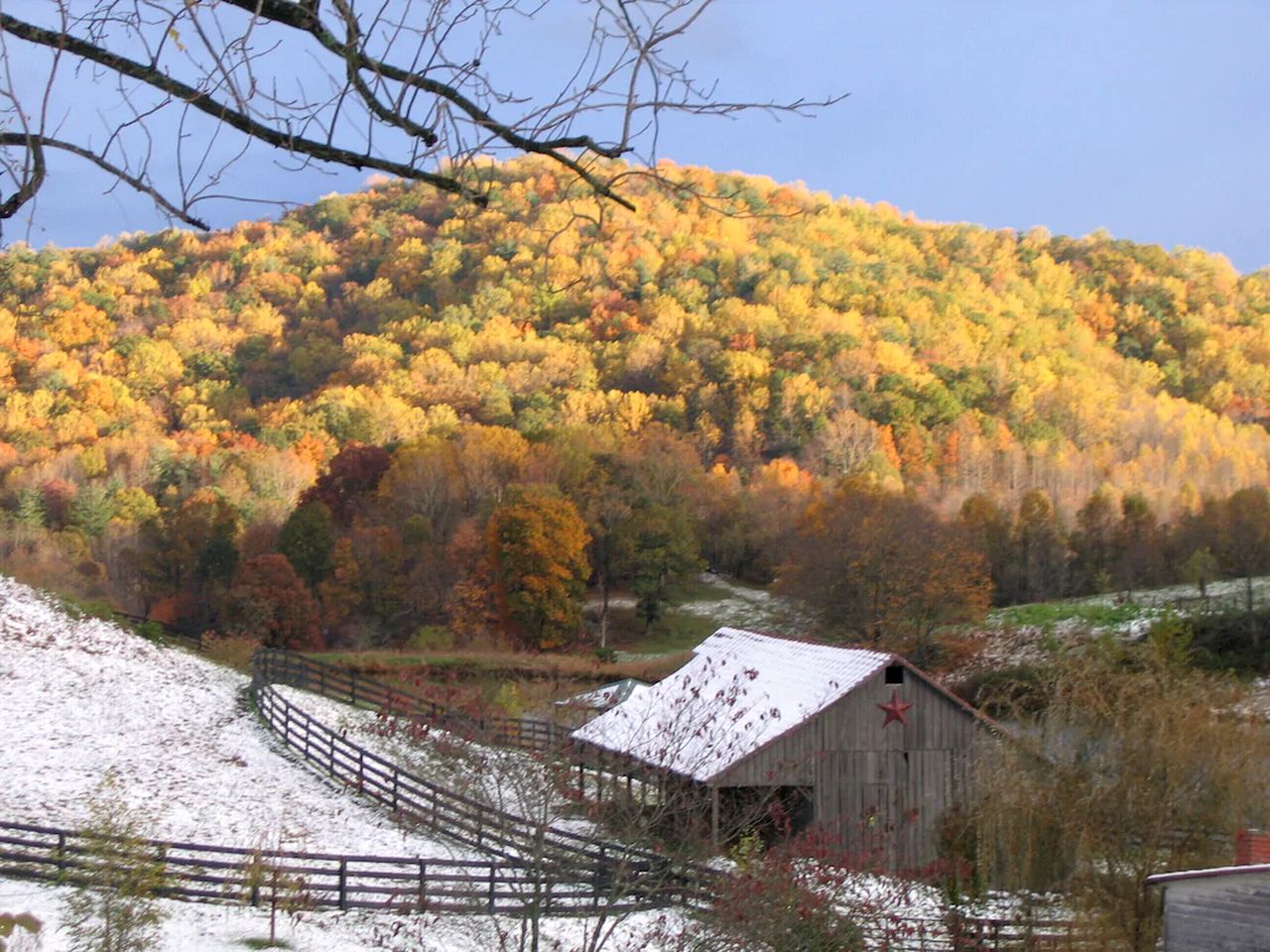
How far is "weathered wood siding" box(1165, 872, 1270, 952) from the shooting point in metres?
14.6

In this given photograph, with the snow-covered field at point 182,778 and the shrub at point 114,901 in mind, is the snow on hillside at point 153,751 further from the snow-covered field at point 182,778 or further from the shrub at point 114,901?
the shrub at point 114,901

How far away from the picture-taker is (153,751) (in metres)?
26.0

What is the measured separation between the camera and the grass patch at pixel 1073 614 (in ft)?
174

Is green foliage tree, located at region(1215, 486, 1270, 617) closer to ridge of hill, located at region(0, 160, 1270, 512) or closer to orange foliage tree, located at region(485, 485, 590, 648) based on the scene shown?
ridge of hill, located at region(0, 160, 1270, 512)

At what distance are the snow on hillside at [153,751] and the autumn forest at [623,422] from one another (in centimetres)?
819

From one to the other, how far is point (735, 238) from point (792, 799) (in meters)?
129

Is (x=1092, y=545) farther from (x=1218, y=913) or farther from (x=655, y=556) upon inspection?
(x=1218, y=913)

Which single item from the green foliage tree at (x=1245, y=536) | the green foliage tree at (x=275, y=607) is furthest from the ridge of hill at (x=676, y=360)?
the green foliage tree at (x=275, y=607)

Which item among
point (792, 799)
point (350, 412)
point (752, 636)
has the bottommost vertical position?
point (792, 799)

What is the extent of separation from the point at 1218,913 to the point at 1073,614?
41699mm

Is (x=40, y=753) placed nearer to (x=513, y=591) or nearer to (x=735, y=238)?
(x=513, y=591)

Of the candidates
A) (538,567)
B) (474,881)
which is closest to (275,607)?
(538,567)

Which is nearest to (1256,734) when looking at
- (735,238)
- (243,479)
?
(243,479)

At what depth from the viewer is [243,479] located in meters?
79.9
